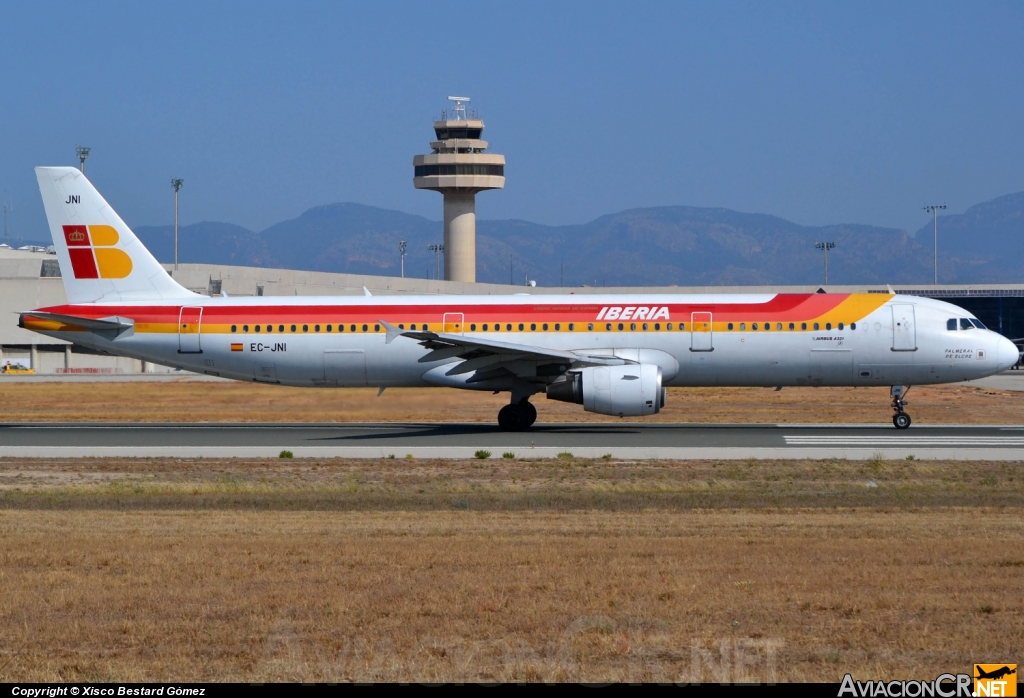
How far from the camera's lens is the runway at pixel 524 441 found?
24.9 metres

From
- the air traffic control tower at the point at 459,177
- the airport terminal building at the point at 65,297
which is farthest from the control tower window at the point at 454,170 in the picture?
the airport terminal building at the point at 65,297

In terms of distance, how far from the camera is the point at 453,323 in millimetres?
31250

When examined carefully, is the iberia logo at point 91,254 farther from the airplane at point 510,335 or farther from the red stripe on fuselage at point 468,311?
the red stripe on fuselage at point 468,311

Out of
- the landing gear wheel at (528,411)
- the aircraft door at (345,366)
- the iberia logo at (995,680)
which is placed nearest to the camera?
the iberia logo at (995,680)

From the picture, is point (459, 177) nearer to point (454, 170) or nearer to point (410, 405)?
point (454, 170)

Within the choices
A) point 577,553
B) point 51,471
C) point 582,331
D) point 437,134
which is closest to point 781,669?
point 577,553

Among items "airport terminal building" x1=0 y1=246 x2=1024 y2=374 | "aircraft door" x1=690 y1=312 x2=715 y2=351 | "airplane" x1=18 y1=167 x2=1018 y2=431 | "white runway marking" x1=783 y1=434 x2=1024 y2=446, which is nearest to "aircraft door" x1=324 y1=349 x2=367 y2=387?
"airplane" x1=18 y1=167 x2=1018 y2=431

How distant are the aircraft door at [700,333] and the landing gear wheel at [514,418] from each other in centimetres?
484

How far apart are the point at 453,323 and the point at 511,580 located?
20.3 metres

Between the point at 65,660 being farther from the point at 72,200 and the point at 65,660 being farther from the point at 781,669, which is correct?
the point at 72,200

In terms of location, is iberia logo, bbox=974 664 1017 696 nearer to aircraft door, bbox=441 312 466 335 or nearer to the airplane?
the airplane

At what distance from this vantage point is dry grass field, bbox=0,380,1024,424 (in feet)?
105

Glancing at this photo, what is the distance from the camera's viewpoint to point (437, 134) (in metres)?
134

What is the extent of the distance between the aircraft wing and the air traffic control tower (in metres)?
99.9
